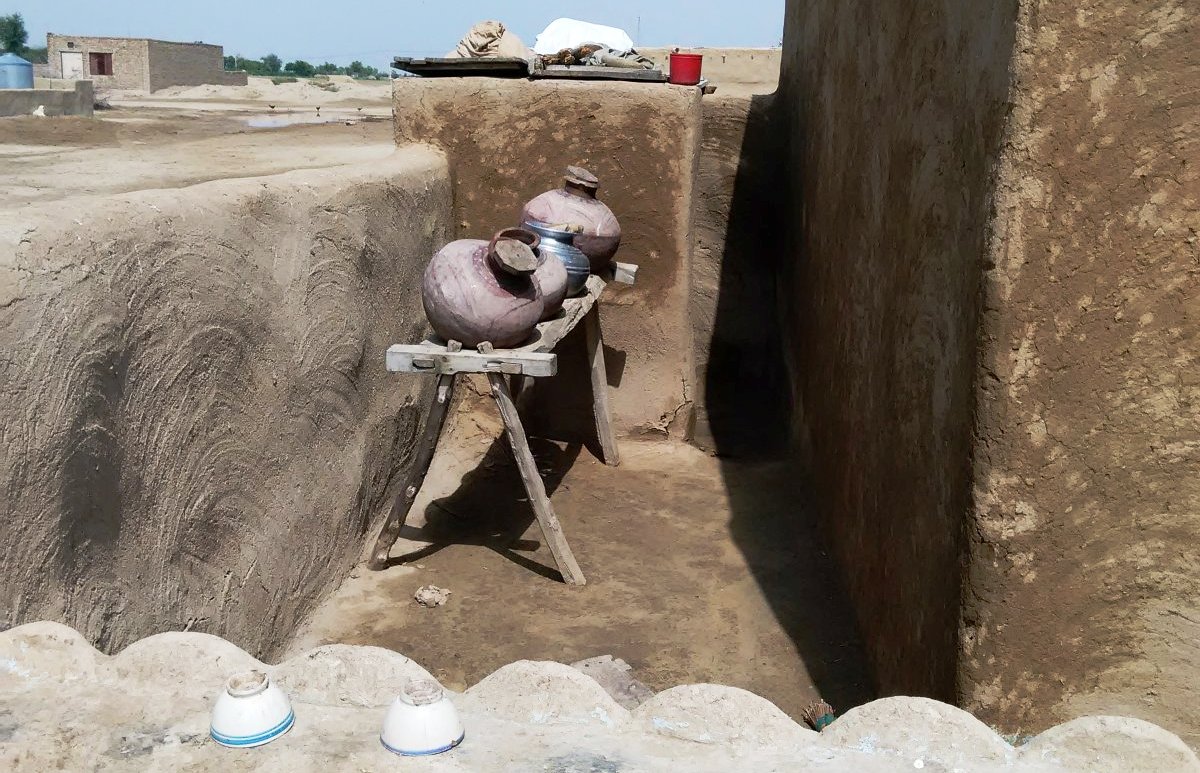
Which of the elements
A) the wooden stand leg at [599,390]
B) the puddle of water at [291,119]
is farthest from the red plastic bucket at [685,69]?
the puddle of water at [291,119]

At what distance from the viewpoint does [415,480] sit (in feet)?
12.1

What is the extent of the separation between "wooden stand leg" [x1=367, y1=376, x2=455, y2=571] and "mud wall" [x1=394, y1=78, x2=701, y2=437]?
145 centimetres

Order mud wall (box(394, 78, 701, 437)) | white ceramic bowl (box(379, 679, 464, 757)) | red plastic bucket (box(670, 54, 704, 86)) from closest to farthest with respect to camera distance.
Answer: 1. white ceramic bowl (box(379, 679, 464, 757))
2. mud wall (box(394, 78, 701, 437))
3. red plastic bucket (box(670, 54, 704, 86))

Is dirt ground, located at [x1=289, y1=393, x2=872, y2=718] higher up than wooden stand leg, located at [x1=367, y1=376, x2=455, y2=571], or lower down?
lower down

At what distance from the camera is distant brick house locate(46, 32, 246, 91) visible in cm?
2381

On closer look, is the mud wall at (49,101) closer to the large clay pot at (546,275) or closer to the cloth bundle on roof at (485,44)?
the cloth bundle on roof at (485,44)

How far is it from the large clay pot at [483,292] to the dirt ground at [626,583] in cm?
88

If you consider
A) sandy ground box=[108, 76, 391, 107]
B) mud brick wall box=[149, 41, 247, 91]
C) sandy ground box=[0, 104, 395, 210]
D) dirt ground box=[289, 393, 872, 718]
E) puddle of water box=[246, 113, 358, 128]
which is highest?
mud brick wall box=[149, 41, 247, 91]

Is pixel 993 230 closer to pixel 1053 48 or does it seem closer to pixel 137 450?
pixel 1053 48

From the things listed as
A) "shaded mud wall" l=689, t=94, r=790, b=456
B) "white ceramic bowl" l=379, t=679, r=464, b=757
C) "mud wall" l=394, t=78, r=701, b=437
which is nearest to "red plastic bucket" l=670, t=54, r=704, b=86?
"mud wall" l=394, t=78, r=701, b=437

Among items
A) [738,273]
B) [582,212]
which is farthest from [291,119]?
[582,212]

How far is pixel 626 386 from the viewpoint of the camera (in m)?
5.11

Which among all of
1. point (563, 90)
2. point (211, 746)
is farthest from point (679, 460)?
point (211, 746)

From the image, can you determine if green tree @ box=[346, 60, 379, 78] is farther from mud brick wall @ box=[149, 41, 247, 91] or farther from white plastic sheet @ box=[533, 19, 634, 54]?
white plastic sheet @ box=[533, 19, 634, 54]
